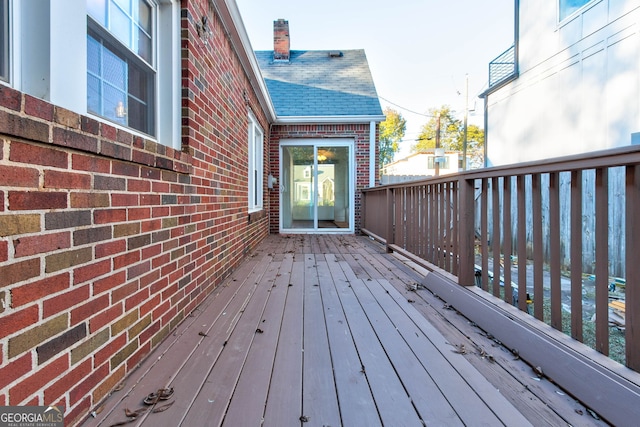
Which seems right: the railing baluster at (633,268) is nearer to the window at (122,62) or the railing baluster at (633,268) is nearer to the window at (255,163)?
the window at (122,62)

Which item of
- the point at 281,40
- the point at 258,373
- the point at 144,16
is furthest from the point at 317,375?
the point at 281,40

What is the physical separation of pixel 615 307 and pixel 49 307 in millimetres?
4830

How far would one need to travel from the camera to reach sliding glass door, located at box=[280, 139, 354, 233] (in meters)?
6.82

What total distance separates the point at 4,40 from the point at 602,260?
222cm

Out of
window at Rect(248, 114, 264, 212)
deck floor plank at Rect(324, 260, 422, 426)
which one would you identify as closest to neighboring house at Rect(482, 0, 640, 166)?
deck floor plank at Rect(324, 260, 422, 426)

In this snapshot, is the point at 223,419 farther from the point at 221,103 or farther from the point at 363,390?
the point at 221,103

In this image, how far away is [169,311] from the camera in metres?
1.79

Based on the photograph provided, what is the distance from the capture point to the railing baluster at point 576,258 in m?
1.36

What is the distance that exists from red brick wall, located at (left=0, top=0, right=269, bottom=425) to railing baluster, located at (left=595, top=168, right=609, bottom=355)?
1.94 m

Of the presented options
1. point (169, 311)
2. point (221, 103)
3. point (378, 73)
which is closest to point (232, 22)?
point (221, 103)

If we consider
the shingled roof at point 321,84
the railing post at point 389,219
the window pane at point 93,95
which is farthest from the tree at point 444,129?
the window pane at point 93,95

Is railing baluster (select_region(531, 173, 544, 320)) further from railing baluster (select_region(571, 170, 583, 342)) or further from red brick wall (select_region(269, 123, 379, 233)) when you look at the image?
red brick wall (select_region(269, 123, 379, 233))

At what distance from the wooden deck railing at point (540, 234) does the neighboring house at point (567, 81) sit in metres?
1.59

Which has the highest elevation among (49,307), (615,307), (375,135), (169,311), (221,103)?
(375,135)
